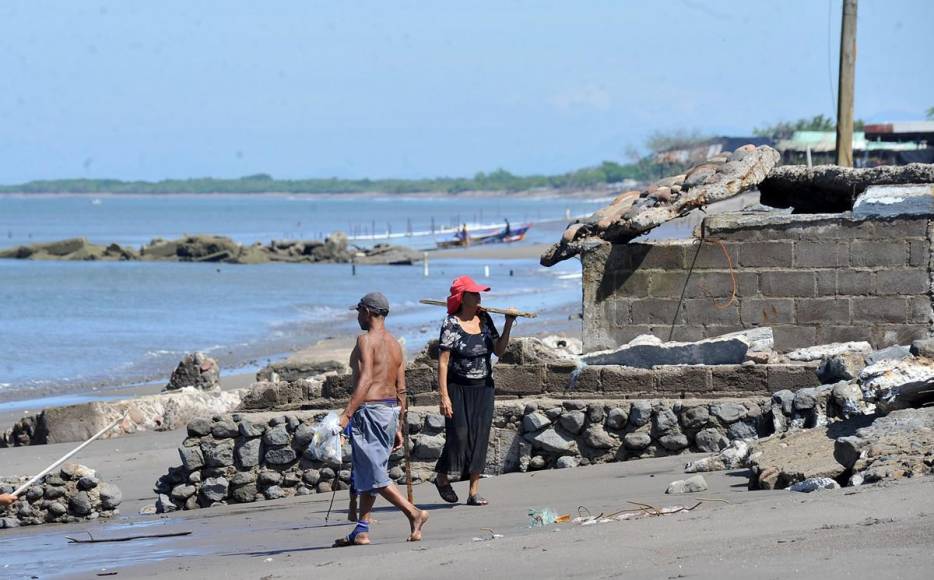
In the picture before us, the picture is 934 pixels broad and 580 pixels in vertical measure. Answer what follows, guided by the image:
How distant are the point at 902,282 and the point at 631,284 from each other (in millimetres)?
2193

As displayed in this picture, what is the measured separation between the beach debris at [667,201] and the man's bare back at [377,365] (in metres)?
3.63

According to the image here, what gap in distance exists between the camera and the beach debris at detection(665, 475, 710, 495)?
7.98m

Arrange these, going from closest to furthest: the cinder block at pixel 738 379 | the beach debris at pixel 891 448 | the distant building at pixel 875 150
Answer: the beach debris at pixel 891 448 < the cinder block at pixel 738 379 < the distant building at pixel 875 150

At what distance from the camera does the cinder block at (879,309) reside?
10.6 m

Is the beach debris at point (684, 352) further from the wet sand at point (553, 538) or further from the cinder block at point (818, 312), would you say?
the wet sand at point (553, 538)

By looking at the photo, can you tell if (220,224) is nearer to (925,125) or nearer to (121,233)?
(121,233)

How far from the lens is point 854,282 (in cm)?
1066

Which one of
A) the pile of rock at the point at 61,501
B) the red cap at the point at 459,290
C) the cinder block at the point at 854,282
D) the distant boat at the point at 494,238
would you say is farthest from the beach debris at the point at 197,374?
the distant boat at the point at 494,238

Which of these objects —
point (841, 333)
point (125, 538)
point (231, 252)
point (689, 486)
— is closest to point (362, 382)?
point (689, 486)

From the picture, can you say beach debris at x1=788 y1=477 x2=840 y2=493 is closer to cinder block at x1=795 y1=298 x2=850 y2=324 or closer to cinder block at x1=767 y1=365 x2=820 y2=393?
cinder block at x1=767 y1=365 x2=820 y2=393

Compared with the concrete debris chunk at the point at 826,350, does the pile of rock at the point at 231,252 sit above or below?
below

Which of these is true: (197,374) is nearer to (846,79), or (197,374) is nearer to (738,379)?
(846,79)

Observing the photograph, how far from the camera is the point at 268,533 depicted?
8461mm

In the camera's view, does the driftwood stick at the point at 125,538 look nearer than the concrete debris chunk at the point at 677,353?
Yes
